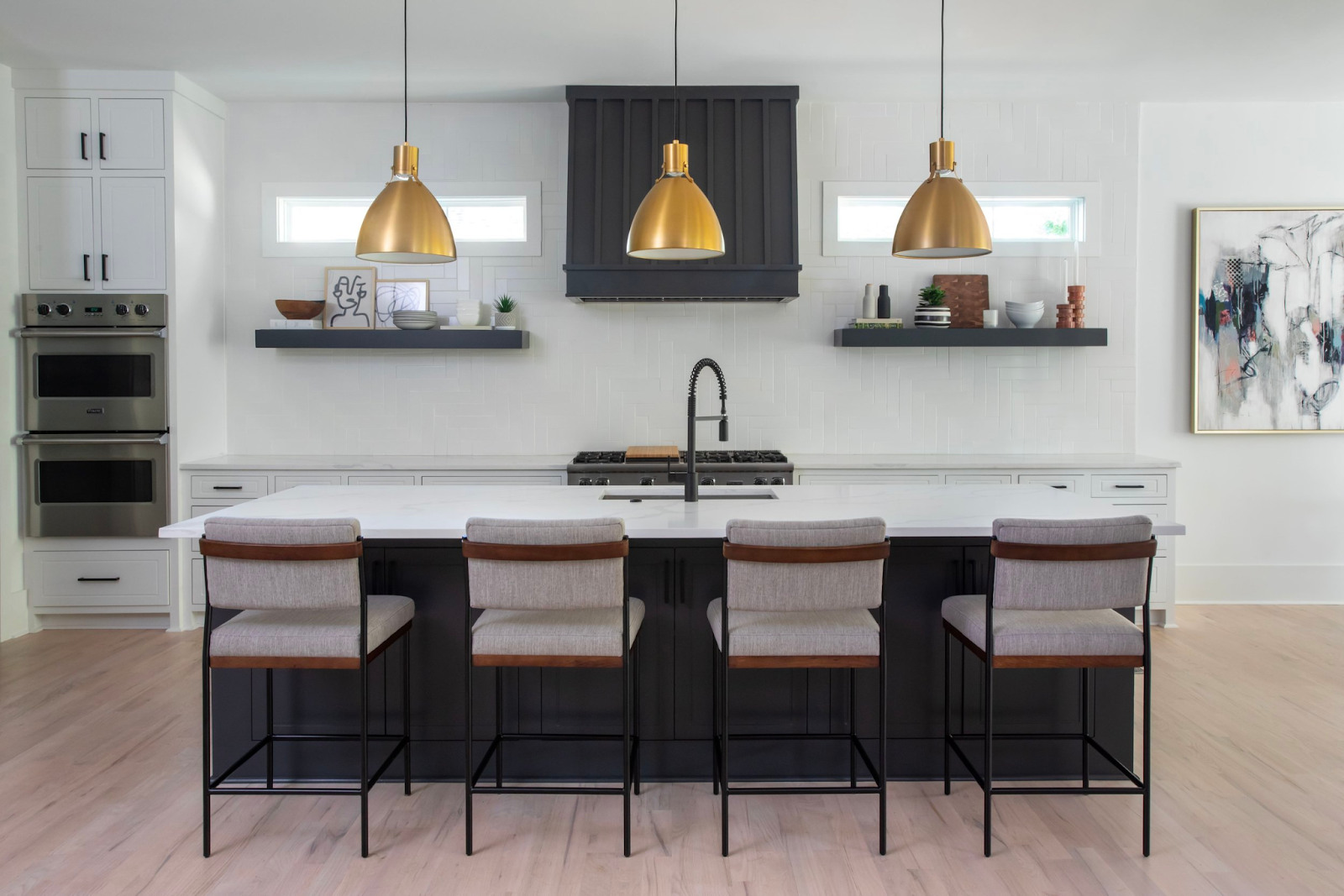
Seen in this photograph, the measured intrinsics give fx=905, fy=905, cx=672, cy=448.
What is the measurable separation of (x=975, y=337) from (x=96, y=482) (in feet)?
15.8

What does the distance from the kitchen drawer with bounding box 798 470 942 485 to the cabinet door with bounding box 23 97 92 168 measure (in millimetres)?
4204

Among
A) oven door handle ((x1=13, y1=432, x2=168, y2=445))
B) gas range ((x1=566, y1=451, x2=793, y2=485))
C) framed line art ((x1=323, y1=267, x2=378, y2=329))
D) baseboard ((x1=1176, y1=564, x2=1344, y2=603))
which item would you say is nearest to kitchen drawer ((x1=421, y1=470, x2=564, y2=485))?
gas range ((x1=566, y1=451, x2=793, y2=485))

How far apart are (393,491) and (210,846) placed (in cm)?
131

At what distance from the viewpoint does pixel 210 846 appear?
256 centimetres

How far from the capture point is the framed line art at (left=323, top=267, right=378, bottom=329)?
17.5 ft

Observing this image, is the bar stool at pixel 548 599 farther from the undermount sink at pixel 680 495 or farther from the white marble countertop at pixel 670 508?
the undermount sink at pixel 680 495

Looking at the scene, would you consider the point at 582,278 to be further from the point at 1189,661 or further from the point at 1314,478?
the point at 1314,478

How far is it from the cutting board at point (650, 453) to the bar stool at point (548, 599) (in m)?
2.30

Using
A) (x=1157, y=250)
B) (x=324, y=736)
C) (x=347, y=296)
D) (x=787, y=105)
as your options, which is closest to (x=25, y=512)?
(x=347, y=296)

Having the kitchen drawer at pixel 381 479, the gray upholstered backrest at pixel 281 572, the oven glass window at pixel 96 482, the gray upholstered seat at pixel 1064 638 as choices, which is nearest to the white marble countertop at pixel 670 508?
the gray upholstered backrest at pixel 281 572

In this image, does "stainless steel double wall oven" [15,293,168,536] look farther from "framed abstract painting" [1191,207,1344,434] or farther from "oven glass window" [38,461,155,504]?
"framed abstract painting" [1191,207,1344,434]

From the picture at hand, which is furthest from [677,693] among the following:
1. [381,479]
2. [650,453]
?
[381,479]

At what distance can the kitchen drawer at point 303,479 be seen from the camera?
191 inches

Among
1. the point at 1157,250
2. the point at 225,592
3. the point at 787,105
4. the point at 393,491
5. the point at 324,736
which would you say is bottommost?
the point at 324,736
